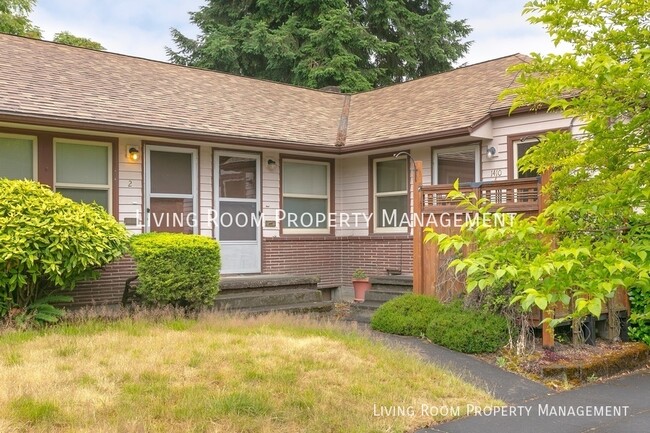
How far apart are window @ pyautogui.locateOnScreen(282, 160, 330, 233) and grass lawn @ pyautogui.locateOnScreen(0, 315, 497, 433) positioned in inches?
190

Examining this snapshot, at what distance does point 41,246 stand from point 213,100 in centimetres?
571

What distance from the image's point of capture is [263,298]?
33.2 feet

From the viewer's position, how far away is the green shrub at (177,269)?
8.51m

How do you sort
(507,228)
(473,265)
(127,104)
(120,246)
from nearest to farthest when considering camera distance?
1. (473,265)
2. (507,228)
3. (120,246)
4. (127,104)

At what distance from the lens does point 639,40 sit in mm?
3109

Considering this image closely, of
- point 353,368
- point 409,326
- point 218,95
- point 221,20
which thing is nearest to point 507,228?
point 353,368

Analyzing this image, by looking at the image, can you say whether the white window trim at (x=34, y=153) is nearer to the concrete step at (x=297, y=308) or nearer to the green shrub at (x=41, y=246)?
the green shrub at (x=41, y=246)

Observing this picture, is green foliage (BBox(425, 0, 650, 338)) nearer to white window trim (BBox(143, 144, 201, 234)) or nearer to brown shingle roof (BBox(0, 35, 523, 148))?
brown shingle roof (BBox(0, 35, 523, 148))

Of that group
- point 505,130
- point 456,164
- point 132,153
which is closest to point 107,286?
point 132,153

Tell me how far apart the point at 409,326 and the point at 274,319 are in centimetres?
192

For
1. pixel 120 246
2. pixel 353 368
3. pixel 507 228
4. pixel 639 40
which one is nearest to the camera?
pixel 507 228

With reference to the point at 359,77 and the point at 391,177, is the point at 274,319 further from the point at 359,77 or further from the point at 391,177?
the point at 359,77

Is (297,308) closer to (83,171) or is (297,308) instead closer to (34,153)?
(83,171)

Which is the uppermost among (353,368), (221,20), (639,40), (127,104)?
(221,20)
